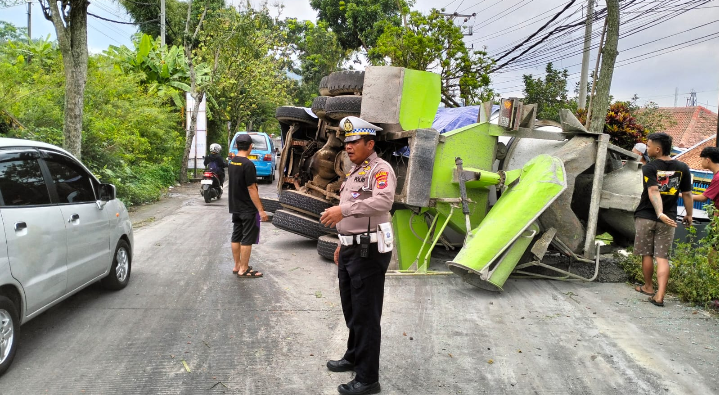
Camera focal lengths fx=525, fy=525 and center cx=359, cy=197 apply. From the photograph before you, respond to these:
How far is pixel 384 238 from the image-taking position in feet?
11.7

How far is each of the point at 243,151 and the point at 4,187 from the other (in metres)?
2.96

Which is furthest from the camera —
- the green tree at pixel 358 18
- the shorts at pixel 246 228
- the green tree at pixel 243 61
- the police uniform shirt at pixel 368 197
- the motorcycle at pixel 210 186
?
the green tree at pixel 358 18

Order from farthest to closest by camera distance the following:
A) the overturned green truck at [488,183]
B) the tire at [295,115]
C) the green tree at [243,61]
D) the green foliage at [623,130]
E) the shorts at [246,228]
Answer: the green tree at [243,61]
the green foliage at [623,130]
the tire at [295,115]
the shorts at [246,228]
the overturned green truck at [488,183]

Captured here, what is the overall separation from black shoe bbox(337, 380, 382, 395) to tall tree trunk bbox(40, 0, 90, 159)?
30.1 feet

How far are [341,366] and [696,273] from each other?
4281mm

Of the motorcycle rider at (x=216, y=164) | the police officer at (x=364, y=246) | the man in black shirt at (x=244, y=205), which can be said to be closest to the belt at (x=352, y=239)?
the police officer at (x=364, y=246)

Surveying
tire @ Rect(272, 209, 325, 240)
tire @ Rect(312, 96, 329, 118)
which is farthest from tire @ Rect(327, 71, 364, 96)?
tire @ Rect(272, 209, 325, 240)

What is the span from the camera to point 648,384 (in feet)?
12.6

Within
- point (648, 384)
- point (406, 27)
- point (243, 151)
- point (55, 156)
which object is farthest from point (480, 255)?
point (406, 27)

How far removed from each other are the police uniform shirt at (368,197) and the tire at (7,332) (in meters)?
2.35

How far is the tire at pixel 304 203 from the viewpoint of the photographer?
8.14 meters

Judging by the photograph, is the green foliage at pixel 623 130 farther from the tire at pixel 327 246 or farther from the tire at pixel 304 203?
the tire at pixel 327 246

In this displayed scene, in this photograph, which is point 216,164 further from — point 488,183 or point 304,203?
point 488,183

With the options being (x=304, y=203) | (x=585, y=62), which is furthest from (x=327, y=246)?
(x=585, y=62)
